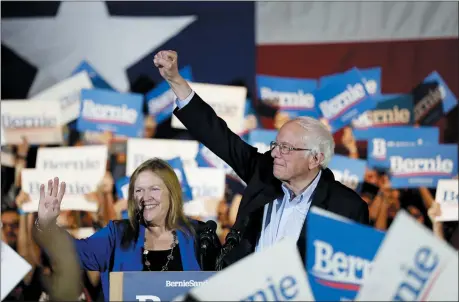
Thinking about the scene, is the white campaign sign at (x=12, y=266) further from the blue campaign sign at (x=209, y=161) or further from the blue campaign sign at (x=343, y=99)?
the blue campaign sign at (x=343, y=99)

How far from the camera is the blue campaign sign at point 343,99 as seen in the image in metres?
6.25

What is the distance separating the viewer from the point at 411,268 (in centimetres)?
193

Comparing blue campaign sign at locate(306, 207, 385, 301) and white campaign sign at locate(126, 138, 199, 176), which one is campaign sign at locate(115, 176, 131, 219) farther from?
blue campaign sign at locate(306, 207, 385, 301)

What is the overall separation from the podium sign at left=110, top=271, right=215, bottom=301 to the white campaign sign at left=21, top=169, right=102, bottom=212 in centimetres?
349

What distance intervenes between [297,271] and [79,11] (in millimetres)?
4867

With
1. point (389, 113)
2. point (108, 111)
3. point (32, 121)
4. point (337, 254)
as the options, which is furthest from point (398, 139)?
point (337, 254)

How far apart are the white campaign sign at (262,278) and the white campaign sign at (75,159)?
403 centimetres

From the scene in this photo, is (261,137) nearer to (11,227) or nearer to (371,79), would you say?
(371,79)

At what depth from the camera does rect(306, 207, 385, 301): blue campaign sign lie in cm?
204

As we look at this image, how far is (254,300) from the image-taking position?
1.95 metres

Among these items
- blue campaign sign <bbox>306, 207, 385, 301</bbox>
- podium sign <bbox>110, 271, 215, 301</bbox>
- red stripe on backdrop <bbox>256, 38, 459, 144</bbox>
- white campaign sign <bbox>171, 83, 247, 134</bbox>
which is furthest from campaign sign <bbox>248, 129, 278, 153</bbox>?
blue campaign sign <bbox>306, 207, 385, 301</bbox>

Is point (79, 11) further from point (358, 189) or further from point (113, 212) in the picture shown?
point (358, 189)

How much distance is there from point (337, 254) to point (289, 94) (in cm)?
441

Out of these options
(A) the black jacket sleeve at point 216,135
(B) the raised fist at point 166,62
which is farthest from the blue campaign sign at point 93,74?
(B) the raised fist at point 166,62
